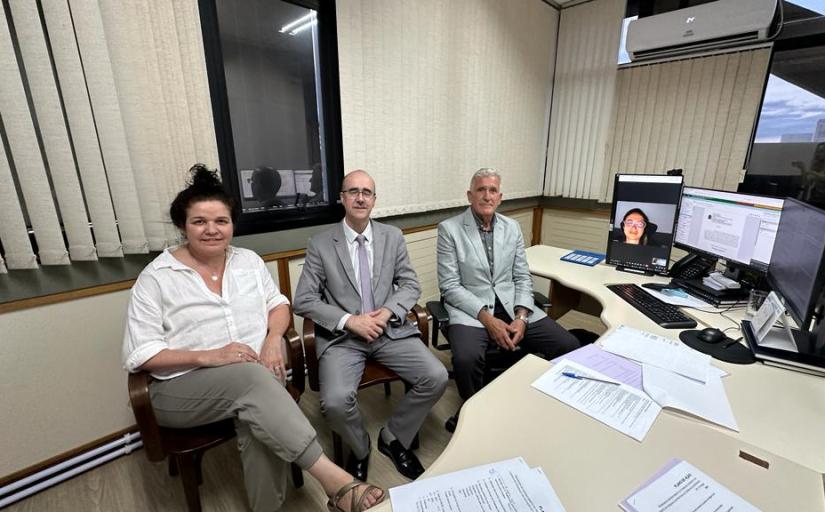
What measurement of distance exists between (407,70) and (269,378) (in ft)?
6.94

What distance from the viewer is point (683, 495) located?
727 mm

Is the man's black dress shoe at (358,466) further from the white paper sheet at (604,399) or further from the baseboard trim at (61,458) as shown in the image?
the baseboard trim at (61,458)

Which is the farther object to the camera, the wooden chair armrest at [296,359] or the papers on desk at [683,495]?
the wooden chair armrest at [296,359]

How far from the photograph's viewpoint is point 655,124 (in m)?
3.31

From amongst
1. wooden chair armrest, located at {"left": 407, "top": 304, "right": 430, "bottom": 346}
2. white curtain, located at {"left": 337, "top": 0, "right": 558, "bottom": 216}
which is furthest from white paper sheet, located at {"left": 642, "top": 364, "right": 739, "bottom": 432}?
white curtain, located at {"left": 337, "top": 0, "right": 558, "bottom": 216}

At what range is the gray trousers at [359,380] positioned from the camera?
1524 mm

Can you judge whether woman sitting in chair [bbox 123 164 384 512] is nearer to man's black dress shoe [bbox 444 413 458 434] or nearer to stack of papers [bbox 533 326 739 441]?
stack of papers [bbox 533 326 739 441]

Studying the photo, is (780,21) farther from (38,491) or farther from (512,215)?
(38,491)

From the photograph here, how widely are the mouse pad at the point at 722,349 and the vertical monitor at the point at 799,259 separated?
0.18m

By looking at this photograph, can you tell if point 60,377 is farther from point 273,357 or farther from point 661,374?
point 661,374

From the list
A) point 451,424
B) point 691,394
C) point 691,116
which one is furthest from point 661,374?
point 691,116

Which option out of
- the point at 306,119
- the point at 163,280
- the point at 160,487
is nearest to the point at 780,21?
the point at 306,119

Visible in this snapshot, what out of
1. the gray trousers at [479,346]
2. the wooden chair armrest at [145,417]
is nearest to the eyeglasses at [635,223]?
the gray trousers at [479,346]

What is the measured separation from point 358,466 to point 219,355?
0.81 meters
